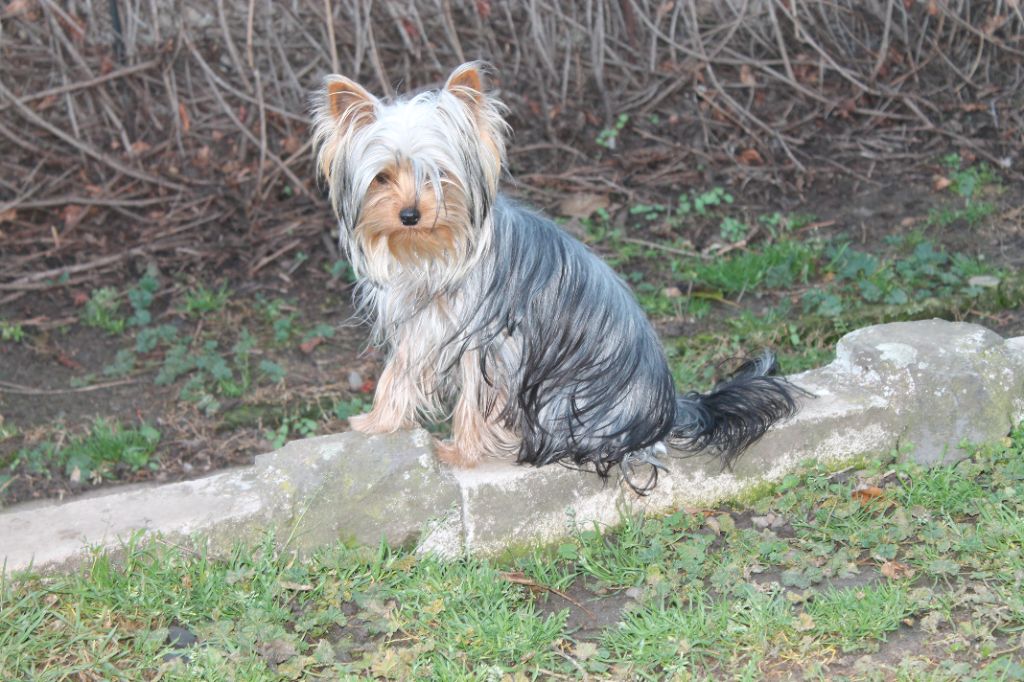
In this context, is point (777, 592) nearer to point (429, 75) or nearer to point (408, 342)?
point (408, 342)

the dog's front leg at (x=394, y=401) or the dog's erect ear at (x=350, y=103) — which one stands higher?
the dog's erect ear at (x=350, y=103)

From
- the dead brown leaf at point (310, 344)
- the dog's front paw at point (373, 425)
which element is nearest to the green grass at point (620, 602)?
the dog's front paw at point (373, 425)

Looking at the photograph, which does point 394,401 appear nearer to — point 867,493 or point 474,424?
point 474,424

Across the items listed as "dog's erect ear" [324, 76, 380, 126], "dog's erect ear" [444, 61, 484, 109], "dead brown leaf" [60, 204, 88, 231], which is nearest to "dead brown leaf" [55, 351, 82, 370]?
"dead brown leaf" [60, 204, 88, 231]

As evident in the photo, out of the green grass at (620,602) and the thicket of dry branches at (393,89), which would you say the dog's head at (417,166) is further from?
the thicket of dry branches at (393,89)

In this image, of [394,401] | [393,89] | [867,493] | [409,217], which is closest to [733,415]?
[867,493]

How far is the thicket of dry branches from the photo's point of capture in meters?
6.62

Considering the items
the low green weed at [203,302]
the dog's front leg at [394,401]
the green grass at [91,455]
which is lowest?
the green grass at [91,455]

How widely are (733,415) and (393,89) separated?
3897mm

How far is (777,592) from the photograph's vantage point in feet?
11.4

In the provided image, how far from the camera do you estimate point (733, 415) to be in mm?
3945

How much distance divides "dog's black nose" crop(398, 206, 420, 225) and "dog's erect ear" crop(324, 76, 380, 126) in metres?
0.34

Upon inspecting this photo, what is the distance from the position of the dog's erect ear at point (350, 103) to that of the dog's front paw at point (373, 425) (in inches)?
41.9

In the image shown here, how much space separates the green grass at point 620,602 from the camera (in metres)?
3.26
